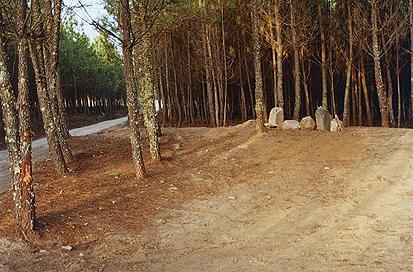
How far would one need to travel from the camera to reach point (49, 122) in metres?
10.3

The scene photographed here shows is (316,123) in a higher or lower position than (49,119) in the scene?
lower

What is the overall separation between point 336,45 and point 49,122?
48.1 feet

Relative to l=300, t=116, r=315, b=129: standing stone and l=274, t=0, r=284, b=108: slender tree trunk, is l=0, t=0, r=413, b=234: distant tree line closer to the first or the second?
l=274, t=0, r=284, b=108: slender tree trunk

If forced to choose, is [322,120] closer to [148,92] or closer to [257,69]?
[257,69]

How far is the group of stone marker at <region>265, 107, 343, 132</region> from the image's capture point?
1314cm

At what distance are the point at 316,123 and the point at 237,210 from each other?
21.8 feet

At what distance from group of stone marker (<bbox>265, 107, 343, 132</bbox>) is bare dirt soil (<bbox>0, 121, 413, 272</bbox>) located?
3.19 ft

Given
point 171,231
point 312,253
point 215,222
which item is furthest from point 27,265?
point 312,253

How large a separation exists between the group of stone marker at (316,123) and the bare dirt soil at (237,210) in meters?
0.97

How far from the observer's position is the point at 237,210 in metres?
7.86

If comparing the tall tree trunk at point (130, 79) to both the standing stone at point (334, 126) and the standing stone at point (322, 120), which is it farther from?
the standing stone at point (334, 126)

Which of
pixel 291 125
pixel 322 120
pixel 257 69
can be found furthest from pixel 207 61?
pixel 257 69

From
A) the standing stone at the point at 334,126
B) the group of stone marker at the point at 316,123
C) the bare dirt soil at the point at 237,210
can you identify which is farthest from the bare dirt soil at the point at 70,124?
the standing stone at the point at 334,126

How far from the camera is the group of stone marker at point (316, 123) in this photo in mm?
13144
